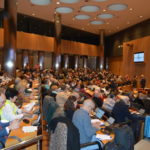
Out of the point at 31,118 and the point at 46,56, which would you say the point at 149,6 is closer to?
the point at 46,56

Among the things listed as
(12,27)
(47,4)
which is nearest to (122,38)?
(47,4)

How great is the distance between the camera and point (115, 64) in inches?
926

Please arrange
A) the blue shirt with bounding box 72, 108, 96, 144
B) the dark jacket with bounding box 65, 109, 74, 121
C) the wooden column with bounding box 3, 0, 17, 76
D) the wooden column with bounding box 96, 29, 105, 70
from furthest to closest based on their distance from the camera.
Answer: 1. the wooden column with bounding box 96, 29, 105, 70
2. the wooden column with bounding box 3, 0, 17, 76
3. the dark jacket with bounding box 65, 109, 74, 121
4. the blue shirt with bounding box 72, 108, 96, 144

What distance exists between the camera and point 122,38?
2120 centimetres

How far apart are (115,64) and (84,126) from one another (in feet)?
69.1

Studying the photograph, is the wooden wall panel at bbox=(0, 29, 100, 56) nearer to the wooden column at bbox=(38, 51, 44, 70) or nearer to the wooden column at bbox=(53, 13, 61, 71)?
the wooden column at bbox=(38, 51, 44, 70)

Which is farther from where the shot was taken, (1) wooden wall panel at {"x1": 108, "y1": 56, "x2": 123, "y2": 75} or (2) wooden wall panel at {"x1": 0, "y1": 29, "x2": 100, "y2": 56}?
(1) wooden wall panel at {"x1": 108, "y1": 56, "x2": 123, "y2": 75}

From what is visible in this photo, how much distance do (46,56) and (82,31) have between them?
5.81 meters

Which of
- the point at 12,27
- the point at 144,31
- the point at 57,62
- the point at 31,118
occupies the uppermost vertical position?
the point at 144,31

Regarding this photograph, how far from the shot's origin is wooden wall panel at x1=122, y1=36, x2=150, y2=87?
1462cm

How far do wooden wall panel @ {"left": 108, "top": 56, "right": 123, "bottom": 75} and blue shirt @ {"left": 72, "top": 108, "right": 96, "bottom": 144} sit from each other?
65.2 feet

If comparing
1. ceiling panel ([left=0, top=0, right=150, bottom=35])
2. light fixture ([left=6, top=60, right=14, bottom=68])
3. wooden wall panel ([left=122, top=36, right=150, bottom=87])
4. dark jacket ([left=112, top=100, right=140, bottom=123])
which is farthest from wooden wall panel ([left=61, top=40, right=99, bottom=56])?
dark jacket ([left=112, top=100, right=140, bottom=123])

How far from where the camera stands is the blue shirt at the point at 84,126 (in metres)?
2.99

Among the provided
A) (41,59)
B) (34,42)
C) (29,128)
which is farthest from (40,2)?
(29,128)
